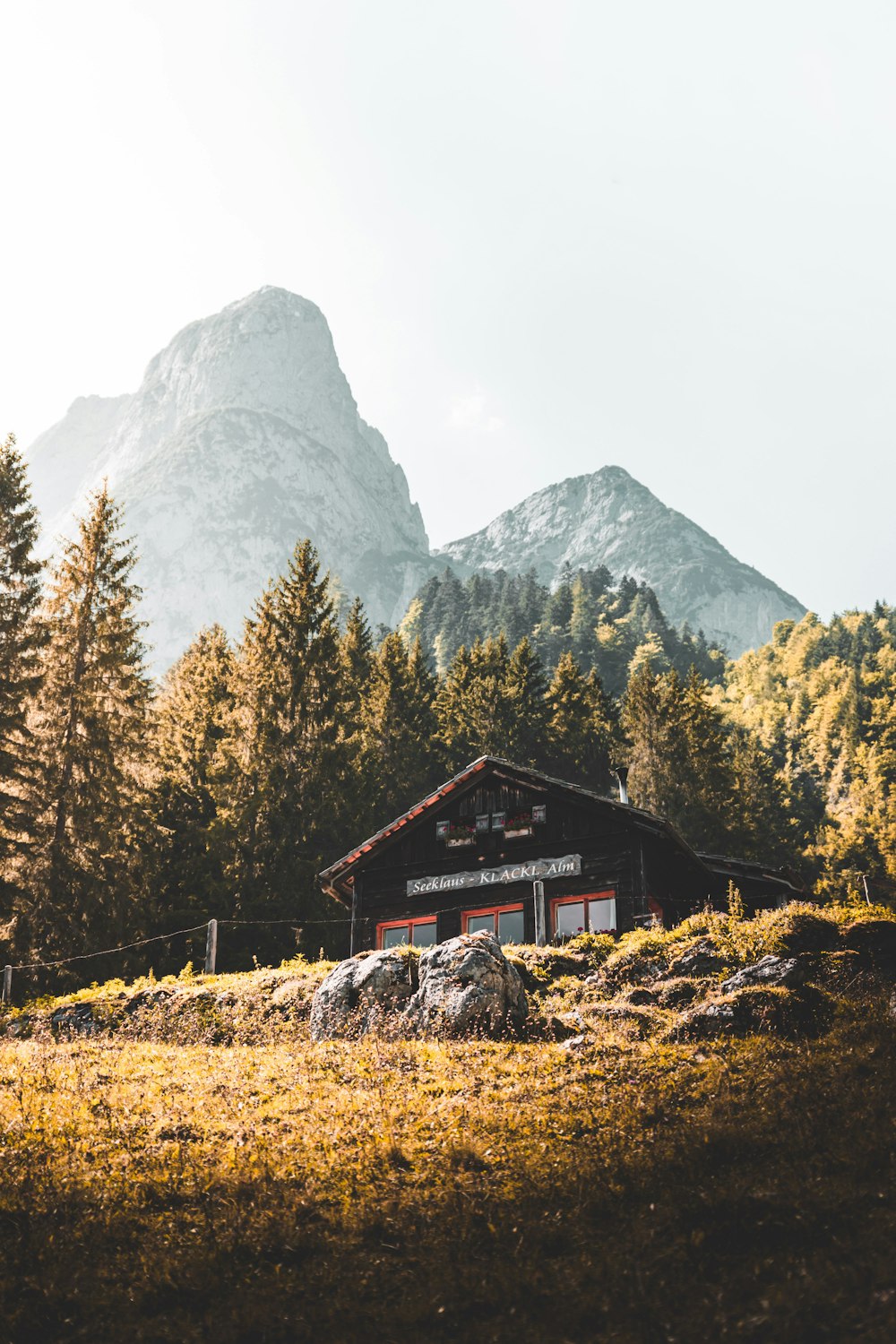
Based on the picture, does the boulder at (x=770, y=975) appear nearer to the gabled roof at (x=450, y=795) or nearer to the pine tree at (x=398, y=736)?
the gabled roof at (x=450, y=795)

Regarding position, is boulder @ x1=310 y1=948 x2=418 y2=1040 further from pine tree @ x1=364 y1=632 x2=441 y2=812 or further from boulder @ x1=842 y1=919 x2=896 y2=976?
pine tree @ x1=364 y1=632 x2=441 y2=812

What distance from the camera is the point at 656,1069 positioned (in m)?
13.9

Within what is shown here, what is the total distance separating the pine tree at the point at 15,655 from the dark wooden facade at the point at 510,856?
9.09 meters

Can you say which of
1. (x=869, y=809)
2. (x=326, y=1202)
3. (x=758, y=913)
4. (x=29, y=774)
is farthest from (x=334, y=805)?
(x=869, y=809)

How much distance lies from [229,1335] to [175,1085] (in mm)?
7879

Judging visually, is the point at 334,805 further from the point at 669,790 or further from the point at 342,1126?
the point at 342,1126

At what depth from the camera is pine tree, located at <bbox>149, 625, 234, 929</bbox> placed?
117ft

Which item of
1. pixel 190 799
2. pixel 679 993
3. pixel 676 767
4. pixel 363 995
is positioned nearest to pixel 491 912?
pixel 363 995

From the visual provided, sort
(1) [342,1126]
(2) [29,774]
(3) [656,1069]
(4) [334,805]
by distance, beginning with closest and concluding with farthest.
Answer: (1) [342,1126]
(3) [656,1069]
(2) [29,774]
(4) [334,805]

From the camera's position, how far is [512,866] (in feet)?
93.5

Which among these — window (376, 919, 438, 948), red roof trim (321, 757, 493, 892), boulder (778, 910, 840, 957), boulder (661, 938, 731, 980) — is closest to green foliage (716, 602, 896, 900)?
red roof trim (321, 757, 493, 892)

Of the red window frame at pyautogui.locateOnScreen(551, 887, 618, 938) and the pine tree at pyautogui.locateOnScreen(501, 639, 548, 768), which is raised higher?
the pine tree at pyautogui.locateOnScreen(501, 639, 548, 768)

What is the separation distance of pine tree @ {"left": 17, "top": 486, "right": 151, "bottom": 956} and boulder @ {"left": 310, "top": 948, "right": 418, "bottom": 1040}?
13127mm

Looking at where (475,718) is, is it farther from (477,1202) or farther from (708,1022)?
(477,1202)
